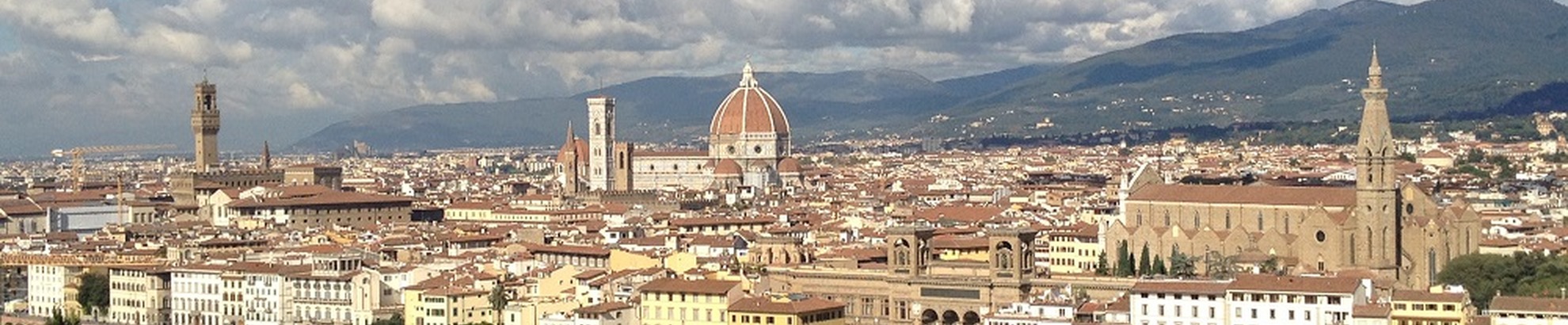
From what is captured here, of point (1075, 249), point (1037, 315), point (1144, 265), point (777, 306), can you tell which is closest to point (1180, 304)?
point (1037, 315)

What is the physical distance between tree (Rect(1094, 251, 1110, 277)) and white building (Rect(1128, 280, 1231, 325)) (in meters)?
8.53

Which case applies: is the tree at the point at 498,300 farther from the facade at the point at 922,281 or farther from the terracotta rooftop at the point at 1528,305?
the terracotta rooftop at the point at 1528,305

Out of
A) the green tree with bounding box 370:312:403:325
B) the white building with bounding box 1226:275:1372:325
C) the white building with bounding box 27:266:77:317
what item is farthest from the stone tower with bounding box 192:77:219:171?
the white building with bounding box 1226:275:1372:325

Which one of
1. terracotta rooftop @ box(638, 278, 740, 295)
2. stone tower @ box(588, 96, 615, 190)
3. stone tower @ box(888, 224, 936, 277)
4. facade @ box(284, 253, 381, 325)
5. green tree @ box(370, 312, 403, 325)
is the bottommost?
green tree @ box(370, 312, 403, 325)

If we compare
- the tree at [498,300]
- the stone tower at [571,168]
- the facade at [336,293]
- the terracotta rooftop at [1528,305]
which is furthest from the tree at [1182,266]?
the stone tower at [571,168]

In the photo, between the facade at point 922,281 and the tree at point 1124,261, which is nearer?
the facade at point 922,281

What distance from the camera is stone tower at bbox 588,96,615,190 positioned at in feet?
402

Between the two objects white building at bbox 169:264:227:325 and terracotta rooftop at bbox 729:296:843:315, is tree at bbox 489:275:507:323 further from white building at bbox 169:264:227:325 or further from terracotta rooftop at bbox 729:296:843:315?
white building at bbox 169:264:227:325

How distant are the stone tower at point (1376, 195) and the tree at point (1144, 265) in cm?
414

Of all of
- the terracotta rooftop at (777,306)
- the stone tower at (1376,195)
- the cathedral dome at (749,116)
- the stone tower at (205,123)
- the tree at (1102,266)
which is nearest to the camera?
the terracotta rooftop at (777,306)

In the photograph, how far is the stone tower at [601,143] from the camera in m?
122

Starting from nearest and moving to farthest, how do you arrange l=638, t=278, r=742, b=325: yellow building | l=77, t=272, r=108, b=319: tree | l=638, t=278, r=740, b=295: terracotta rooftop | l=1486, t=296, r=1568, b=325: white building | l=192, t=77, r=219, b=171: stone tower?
l=1486, t=296, r=1568, b=325: white building, l=638, t=278, r=742, b=325: yellow building, l=638, t=278, r=740, b=295: terracotta rooftop, l=77, t=272, r=108, b=319: tree, l=192, t=77, r=219, b=171: stone tower

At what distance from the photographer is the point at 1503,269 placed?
172 ft

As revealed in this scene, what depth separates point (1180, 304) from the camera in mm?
44812
